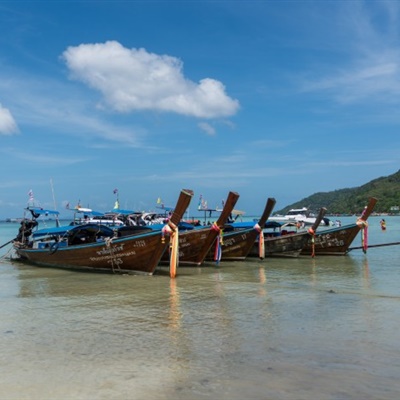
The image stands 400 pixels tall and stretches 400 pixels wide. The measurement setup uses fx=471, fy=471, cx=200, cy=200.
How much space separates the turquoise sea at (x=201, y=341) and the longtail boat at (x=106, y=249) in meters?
1.74

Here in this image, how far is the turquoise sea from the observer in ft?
16.8

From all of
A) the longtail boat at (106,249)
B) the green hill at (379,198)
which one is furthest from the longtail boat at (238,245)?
the green hill at (379,198)

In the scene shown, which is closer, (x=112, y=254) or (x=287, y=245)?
(x=112, y=254)

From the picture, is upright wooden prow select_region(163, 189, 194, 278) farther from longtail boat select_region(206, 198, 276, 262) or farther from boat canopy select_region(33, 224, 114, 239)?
longtail boat select_region(206, 198, 276, 262)

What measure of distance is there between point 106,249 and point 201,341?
970 centimetres

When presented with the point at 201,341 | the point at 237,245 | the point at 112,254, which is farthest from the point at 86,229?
the point at 201,341

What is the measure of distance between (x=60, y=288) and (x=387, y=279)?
9788mm

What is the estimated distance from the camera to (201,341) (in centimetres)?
702

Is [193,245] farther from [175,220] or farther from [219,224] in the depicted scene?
[175,220]

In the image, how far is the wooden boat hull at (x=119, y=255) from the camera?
1505 centimetres

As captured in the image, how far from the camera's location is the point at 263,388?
5043 mm

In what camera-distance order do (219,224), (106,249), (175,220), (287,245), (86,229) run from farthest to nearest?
(287,245) → (86,229) → (219,224) → (106,249) → (175,220)

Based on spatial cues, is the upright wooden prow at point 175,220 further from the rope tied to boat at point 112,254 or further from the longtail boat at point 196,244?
the longtail boat at point 196,244

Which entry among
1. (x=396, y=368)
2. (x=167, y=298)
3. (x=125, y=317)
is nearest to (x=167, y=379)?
(x=396, y=368)
